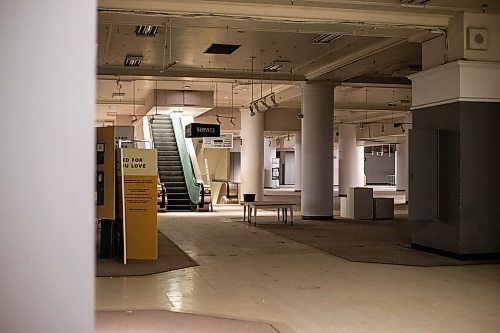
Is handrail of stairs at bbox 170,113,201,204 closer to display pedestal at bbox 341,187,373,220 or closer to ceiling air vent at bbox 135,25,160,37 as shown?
display pedestal at bbox 341,187,373,220

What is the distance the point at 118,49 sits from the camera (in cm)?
1327

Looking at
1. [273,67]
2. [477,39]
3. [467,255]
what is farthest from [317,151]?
[467,255]

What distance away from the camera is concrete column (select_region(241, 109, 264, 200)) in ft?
76.3

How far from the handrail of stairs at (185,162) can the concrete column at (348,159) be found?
1152 centimetres

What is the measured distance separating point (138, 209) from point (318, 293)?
11.3 feet

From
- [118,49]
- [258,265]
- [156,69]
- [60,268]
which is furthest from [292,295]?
[156,69]

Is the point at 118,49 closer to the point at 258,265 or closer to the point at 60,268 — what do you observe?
the point at 258,265

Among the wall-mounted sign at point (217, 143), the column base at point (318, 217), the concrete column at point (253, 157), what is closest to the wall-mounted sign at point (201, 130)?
the concrete column at point (253, 157)

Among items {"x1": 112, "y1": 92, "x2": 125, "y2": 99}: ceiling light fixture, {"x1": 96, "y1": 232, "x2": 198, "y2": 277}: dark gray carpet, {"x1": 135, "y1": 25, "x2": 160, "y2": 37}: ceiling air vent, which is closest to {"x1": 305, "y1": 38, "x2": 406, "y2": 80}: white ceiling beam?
{"x1": 135, "y1": 25, "x2": 160, "y2": 37}: ceiling air vent

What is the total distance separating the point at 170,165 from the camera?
21375 millimetres

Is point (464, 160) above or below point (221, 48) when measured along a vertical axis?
below

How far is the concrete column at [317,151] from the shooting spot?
54.2 ft

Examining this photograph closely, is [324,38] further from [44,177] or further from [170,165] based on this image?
[170,165]

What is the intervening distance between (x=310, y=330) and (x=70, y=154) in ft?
10.1
